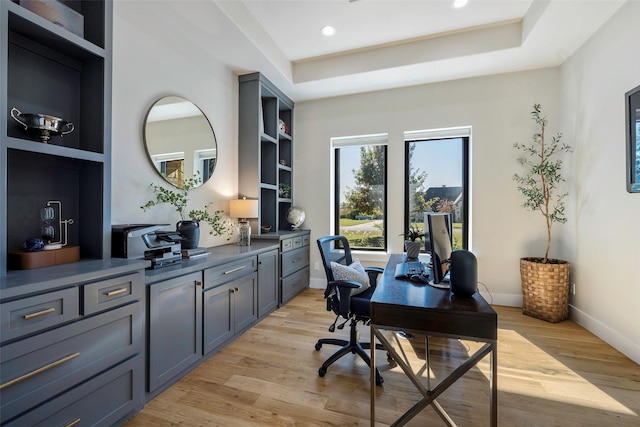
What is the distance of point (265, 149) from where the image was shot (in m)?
3.99

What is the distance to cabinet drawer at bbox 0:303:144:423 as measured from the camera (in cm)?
111

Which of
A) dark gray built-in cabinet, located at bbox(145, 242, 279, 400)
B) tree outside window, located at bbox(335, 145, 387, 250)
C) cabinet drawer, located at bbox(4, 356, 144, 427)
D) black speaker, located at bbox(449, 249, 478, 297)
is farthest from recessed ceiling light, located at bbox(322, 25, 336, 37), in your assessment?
cabinet drawer, located at bbox(4, 356, 144, 427)

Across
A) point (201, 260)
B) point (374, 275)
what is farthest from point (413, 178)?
point (201, 260)

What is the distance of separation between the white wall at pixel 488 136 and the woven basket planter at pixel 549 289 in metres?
0.39

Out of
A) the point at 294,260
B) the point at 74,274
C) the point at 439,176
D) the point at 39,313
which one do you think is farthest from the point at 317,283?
the point at 39,313

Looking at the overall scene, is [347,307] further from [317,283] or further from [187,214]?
[317,283]

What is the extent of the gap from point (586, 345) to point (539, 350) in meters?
0.50

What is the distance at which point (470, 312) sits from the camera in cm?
126

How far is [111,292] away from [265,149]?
9.44 ft

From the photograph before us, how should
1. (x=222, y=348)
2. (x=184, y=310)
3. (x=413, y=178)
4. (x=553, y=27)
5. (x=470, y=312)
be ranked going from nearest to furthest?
(x=470, y=312) → (x=184, y=310) → (x=222, y=348) → (x=553, y=27) → (x=413, y=178)

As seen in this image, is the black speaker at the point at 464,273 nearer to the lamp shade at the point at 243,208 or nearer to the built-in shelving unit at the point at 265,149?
the lamp shade at the point at 243,208

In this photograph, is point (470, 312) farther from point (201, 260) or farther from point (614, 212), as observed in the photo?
point (614, 212)

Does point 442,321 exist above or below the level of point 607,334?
above

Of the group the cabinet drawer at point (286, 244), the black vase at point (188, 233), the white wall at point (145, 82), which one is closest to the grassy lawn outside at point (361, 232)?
the cabinet drawer at point (286, 244)
